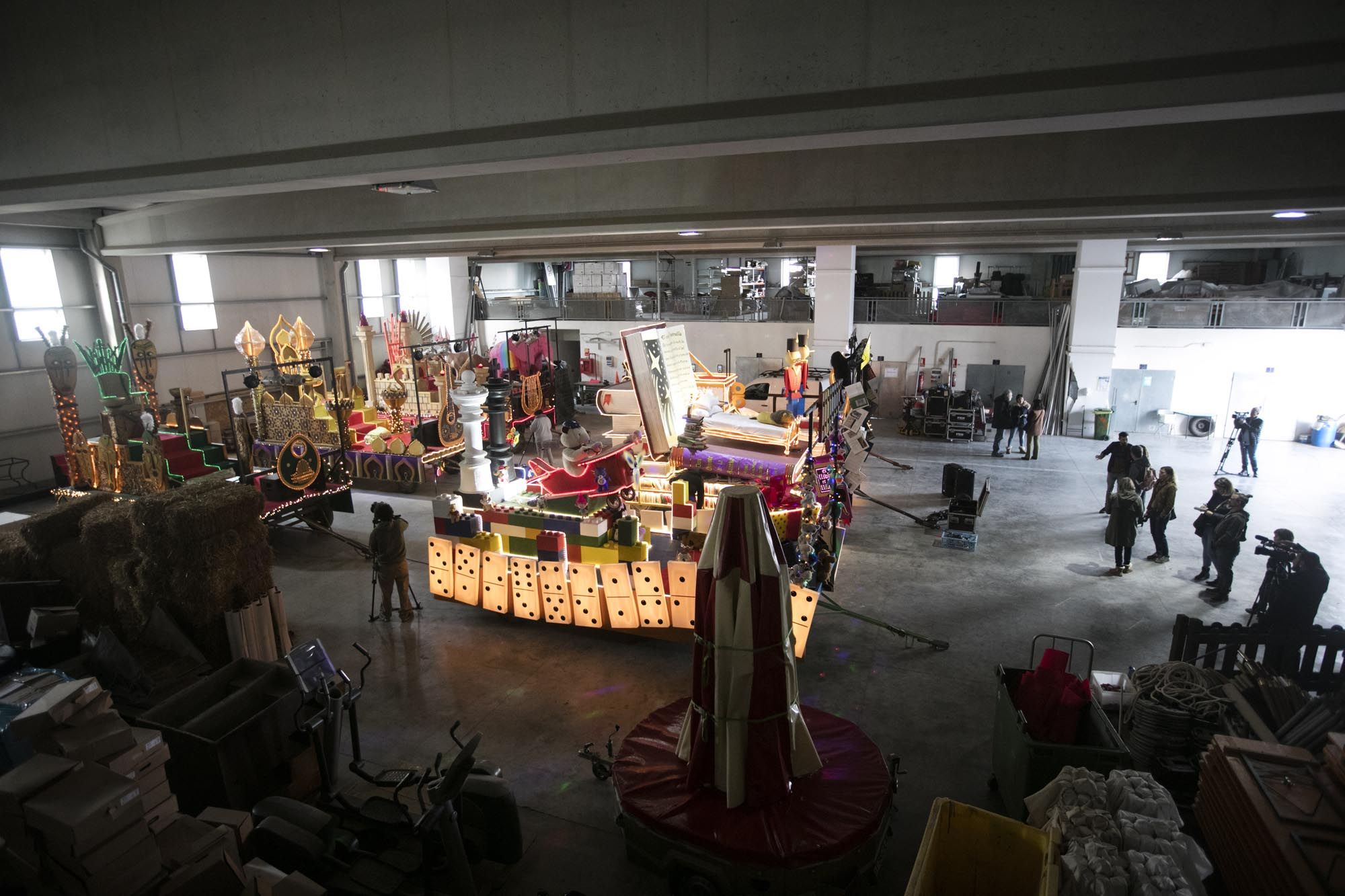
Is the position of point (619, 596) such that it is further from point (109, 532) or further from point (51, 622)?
point (51, 622)

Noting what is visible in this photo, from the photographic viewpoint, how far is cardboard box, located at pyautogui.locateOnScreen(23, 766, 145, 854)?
3625 millimetres

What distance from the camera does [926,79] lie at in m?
3.52

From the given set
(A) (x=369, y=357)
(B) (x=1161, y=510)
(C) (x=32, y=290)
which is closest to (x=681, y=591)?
(B) (x=1161, y=510)

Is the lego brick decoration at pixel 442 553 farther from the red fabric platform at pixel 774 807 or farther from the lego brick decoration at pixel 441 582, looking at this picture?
the red fabric platform at pixel 774 807

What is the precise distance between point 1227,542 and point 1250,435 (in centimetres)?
737

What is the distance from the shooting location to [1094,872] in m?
3.43

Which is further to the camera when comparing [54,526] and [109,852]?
[54,526]

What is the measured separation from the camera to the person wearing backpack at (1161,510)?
32.3 ft

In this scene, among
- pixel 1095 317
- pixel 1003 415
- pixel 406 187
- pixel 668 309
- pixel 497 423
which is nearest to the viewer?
pixel 406 187

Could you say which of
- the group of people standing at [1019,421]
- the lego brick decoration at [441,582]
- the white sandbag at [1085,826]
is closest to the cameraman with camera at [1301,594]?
the white sandbag at [1085,826]

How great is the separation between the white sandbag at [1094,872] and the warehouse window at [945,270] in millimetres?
27534

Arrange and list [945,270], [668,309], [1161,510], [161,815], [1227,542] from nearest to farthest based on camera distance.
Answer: [161,815] < [1227,542] < [1161,510] < [668,309] < [945,270]

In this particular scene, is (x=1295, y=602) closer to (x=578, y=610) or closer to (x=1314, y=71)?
(x=1314, y=71)

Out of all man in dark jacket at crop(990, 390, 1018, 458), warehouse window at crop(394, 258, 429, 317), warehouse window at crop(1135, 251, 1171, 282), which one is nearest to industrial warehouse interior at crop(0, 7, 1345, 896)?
man in dark jacket at crop(990, 390, 1018, 458)
